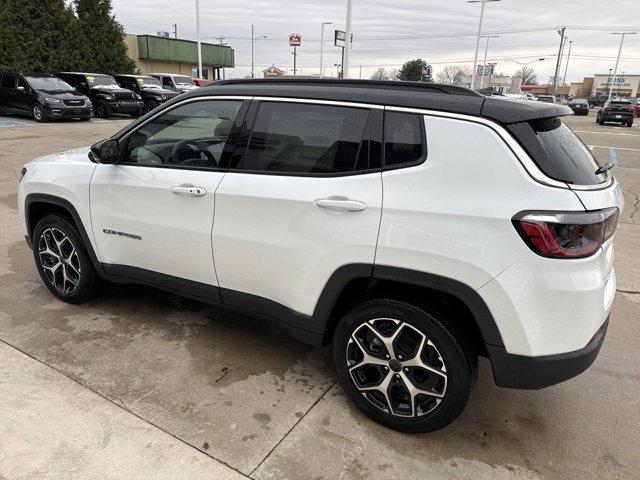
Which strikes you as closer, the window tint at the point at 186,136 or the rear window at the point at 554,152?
the rear window at the point at 554,152

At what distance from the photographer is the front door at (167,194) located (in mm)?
2979

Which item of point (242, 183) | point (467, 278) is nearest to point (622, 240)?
point (467, 278)

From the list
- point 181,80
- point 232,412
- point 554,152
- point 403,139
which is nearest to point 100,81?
point 181,80

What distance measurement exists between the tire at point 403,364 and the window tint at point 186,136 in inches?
52.9

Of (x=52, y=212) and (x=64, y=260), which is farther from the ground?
(x=52, y=212)

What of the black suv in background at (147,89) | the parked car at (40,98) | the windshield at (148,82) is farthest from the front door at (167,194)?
the windshield at (148,82)

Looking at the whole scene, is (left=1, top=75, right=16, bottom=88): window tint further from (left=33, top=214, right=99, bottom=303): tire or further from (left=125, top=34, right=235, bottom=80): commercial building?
(left=125, top=34, right=235, bottom=80): commercial building

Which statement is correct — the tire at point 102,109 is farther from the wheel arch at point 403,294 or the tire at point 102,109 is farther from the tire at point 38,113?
the wheel arch at point 403,294

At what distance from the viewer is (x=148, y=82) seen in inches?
882

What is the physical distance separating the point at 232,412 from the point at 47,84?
18.9 m

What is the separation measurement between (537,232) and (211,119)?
2064 millimetres

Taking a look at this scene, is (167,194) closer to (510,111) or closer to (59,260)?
(59,260)

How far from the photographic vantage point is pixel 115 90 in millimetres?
19906

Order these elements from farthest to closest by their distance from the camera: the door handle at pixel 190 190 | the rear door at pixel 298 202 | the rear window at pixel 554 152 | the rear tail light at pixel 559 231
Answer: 1. the door handle at pixel 190 190
2. the rear door at pixel 298 202
3. the rear window at pixel 554 152
4. the rear tail light at pixel 559 231
